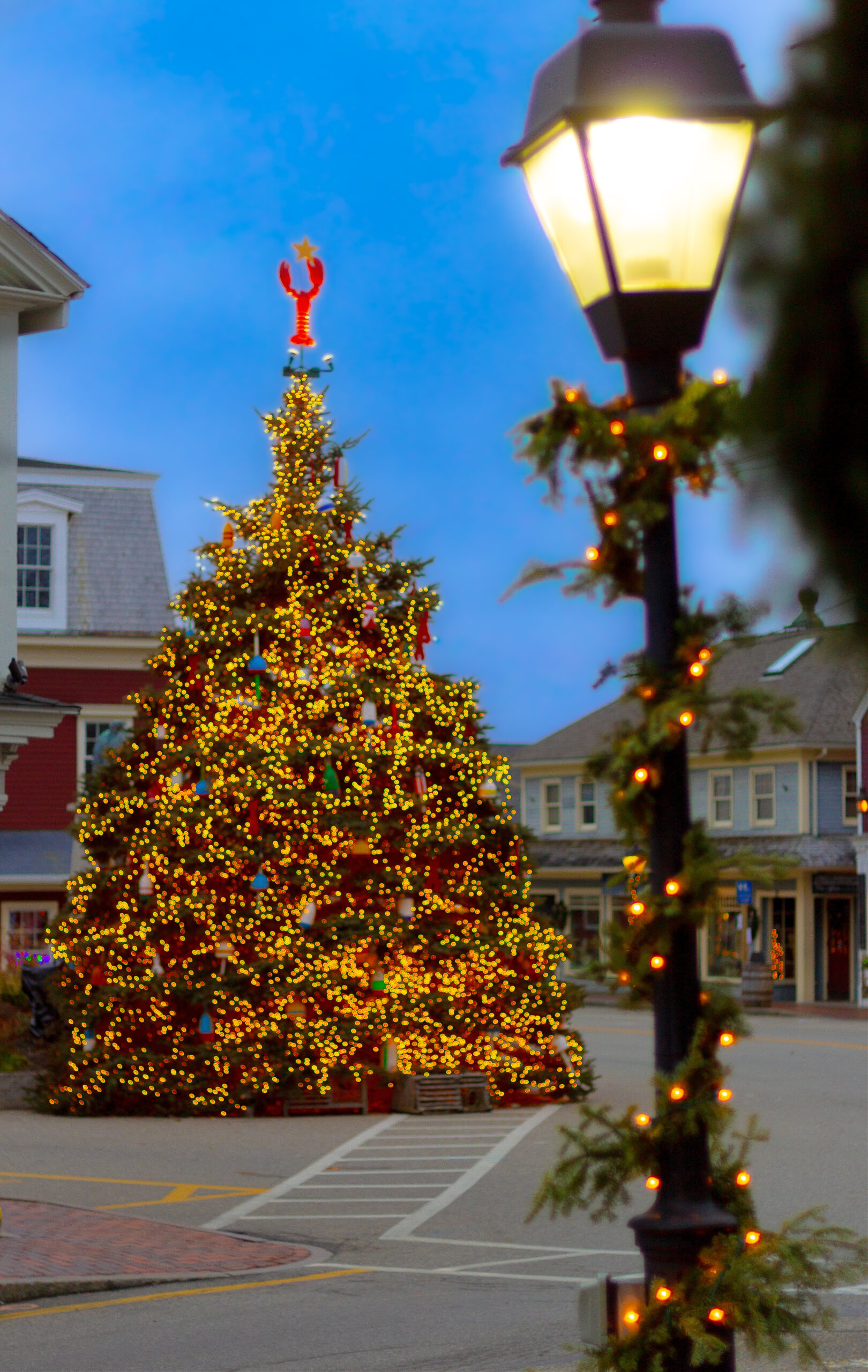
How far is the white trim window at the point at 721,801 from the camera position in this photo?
45281mm

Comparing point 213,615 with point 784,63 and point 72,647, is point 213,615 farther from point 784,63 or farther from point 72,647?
point 784,63

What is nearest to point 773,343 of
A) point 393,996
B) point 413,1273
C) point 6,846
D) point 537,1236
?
point 413,1273

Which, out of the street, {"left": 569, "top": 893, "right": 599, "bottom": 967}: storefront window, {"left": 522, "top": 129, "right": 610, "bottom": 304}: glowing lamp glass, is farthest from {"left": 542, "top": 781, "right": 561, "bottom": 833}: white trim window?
{"left": 522, "top": 129, "right": 610, "bottom": 304}: glowing lamp glass

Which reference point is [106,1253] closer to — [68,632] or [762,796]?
[68,632]

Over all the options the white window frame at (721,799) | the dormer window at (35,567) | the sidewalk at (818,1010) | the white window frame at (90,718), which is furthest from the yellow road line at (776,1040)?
the dormer window at (35,567)

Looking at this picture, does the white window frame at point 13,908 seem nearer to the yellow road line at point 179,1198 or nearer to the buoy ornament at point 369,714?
the buoy ornament at point 369,714

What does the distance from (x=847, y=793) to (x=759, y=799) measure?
2.39 meters

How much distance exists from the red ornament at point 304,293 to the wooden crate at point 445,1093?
28.5 ft

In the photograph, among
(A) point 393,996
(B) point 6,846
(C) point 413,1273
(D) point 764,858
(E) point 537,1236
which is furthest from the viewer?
(B) point 6,846

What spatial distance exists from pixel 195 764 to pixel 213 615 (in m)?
1.75

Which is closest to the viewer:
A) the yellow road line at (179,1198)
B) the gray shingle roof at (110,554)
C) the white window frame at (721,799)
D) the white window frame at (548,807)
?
the yellow road line at (179,1198)

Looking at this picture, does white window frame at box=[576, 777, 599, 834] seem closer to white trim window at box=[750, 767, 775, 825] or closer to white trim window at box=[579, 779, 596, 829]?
white trim window at box=[579, 779, 596, 829]

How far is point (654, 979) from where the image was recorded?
11.7 ft

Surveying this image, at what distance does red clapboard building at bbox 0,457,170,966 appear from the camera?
28266 mm
